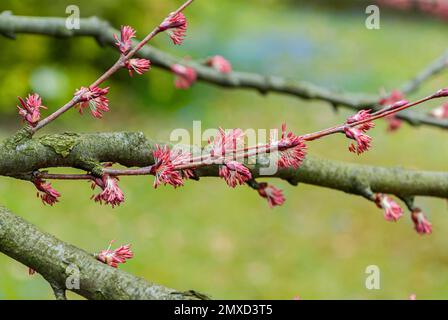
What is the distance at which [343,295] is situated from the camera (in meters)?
4.38

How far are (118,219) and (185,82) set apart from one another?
3.03m

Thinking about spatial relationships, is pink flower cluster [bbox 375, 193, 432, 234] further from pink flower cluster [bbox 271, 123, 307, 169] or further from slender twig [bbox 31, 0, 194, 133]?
slender twig [bbox 31, 0, 194, 133]

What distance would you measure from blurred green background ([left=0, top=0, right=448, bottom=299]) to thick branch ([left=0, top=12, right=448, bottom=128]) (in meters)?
0.71

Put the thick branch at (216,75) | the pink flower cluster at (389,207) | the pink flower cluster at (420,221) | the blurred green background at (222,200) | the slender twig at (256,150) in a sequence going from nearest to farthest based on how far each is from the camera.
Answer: the slender twig at (256,150), the pink flower cluster at (389,207), the pink flower cluster at (420,221), the thick branch at (216,75), the blurred green background at (222,200)

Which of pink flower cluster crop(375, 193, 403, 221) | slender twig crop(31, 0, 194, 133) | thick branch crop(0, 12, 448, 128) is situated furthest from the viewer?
thick branch crop(0, 12, 448, 128)

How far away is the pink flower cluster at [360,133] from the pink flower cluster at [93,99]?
1.24ft

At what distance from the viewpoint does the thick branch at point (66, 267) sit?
3.04 ft

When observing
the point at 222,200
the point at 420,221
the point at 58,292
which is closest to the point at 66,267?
the point at 58,292

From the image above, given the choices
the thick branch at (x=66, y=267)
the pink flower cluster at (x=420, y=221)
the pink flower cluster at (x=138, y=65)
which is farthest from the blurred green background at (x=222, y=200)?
the thick branch at (x=66, y=267)

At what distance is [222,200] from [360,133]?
474 centimetres

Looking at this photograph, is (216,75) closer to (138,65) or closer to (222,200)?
(138,65)

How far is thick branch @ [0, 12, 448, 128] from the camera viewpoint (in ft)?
6.75

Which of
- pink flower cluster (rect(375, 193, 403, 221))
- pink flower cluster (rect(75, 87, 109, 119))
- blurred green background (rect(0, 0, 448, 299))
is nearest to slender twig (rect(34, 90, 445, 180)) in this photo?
pink flower cluster (rect(75, 87, 109, 119))

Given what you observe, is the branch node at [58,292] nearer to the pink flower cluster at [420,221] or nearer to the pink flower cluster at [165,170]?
the pink flower cluster at [165,170]
